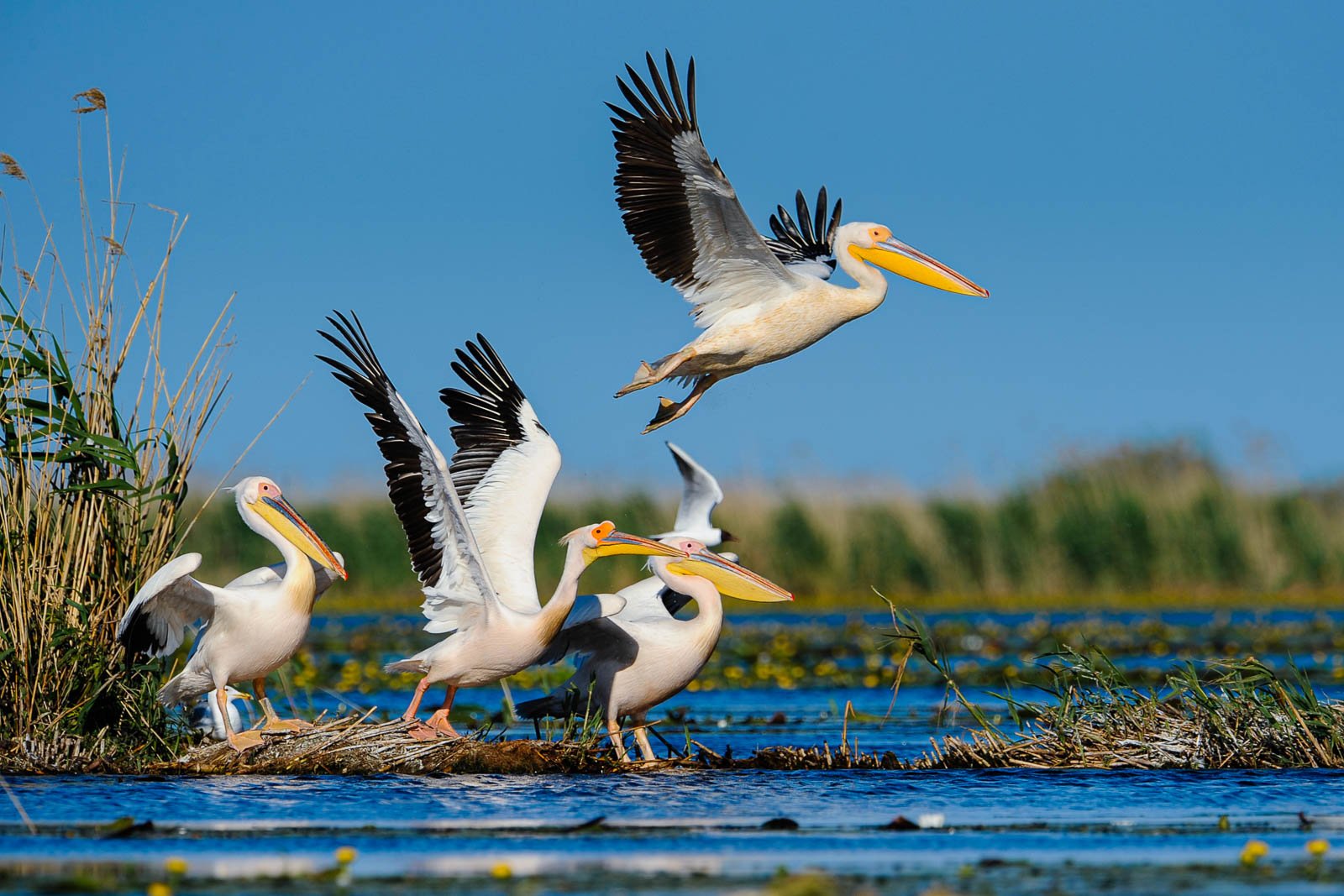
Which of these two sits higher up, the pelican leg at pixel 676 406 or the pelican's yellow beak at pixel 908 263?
the pelican's yellow beak at pixel 908 263

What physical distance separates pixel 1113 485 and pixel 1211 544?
129 centimetres

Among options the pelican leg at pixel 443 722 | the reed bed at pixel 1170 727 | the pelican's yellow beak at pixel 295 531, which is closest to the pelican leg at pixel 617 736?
the pelican leg at pixel 443 722

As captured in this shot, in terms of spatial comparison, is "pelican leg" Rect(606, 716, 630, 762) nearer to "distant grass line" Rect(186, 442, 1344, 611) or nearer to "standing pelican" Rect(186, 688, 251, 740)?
"standing pelican" Rect(186, 688, 251, 740)

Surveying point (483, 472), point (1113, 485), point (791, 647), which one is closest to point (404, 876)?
point (483, 472)

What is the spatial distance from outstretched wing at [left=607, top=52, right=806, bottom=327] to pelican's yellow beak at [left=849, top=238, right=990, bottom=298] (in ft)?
2.04

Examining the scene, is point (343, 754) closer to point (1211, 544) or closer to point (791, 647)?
point (791, 647)

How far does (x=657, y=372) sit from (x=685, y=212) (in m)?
0.78

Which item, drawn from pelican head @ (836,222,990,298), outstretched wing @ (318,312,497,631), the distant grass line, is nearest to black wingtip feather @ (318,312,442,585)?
outstretched wing @ (318,312,497,631)

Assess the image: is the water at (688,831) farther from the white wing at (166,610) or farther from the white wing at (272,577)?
the white wing at (272,577)

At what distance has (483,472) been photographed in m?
8.88

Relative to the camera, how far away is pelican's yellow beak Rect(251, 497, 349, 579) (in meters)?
8.12

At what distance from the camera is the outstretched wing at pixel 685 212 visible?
8.37 m

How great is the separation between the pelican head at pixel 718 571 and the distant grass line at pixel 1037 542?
11013mm

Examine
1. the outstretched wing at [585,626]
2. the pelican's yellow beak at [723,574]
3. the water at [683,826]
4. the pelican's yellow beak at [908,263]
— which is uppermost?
the pelican's yellow beak at [908,263]
